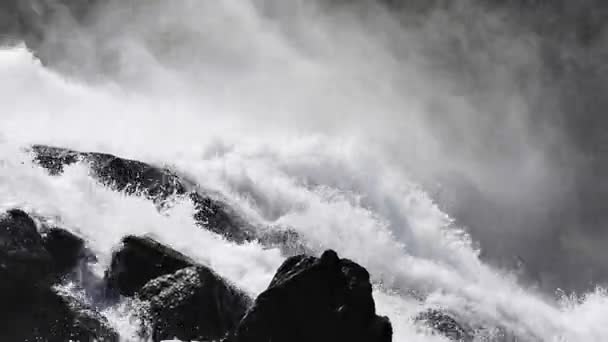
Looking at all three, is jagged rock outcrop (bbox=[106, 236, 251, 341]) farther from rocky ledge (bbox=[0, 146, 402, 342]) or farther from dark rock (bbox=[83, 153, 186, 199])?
dark rock (bbox=[83, 153, 186, 199])

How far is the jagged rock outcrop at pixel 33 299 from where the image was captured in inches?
1781

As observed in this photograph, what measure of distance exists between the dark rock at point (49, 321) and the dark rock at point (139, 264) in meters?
4.85

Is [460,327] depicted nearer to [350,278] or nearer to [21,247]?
[350,278]

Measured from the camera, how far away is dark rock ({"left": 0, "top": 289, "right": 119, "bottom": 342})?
44.9 metres

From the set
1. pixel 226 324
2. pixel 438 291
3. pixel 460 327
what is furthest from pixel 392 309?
pixel 226 324

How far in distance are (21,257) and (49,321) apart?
194 inches

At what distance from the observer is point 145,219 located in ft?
229

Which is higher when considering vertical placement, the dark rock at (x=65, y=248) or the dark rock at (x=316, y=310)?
the dark rock at (x=65, y=248)

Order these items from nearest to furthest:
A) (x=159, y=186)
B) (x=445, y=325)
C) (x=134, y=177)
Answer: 1. (x=134, y=177)
2. (x=159, y=186)
3. (x=445, y=325)

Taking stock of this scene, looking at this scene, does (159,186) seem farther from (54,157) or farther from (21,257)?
(21,257)

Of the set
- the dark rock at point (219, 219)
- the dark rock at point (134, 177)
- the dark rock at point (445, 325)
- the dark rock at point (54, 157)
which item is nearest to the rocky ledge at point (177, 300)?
the dark rock at point (54, 157)

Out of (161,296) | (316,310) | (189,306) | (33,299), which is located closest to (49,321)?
(33,299)

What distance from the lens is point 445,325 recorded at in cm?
9644

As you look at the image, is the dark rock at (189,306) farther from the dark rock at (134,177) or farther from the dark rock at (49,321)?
the dark rock at (134,177)
